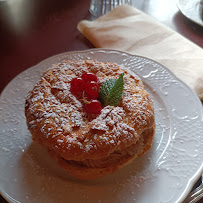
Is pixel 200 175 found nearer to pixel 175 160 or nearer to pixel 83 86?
pixel 175 160

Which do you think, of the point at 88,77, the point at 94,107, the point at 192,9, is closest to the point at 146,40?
the point at 192,9

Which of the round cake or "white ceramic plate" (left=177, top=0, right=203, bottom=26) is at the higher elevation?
"white ceramic plate" (left=177, top=0, right=203, bottom=26)

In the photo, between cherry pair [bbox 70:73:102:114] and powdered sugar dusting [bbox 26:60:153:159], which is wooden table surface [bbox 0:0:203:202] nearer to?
powdered sugar dusting [bbox 26:60:153:159]

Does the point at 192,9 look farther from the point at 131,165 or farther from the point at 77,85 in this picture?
the point at 131,165

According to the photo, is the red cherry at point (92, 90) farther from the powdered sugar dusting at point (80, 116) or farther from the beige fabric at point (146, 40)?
the beige fabric at point (146, 40)

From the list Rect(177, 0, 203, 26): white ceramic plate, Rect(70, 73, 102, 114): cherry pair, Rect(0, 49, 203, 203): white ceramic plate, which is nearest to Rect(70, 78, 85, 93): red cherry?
Rect(70, 73, 102, 114): cherry pair

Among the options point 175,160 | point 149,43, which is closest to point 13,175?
point 175,160

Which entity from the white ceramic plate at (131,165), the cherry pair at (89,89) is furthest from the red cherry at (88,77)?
the white ceramic plate at (131,165)
